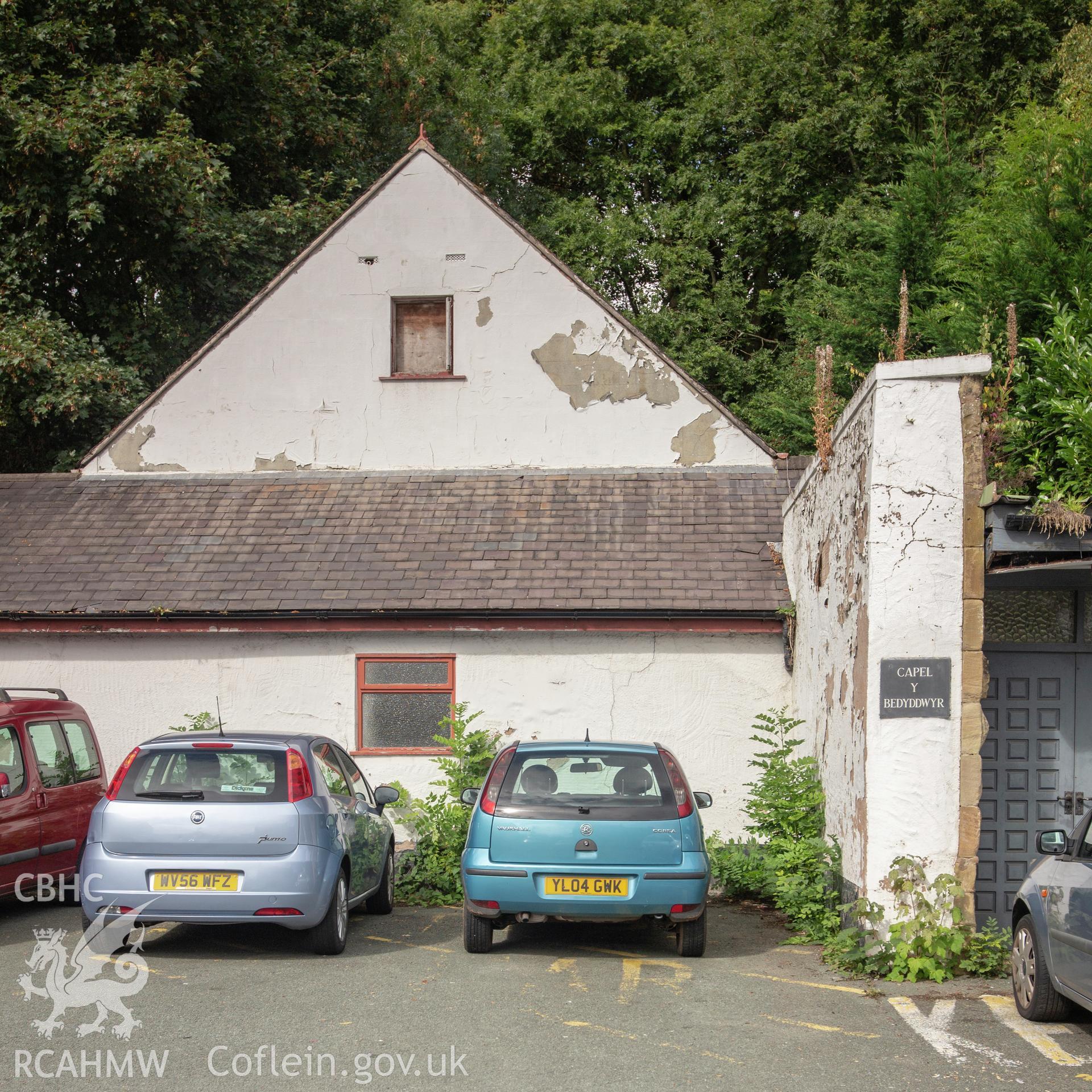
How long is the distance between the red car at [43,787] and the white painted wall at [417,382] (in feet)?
20.7

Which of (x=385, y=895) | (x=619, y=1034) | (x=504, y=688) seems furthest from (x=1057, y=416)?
(x=385, y=895)

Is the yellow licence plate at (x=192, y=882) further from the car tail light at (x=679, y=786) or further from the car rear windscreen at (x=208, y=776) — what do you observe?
the car tail light at (x=679, y=786)

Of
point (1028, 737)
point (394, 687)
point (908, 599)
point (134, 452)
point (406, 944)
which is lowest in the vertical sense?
point (406, 944)

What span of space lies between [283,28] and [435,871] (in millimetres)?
20499

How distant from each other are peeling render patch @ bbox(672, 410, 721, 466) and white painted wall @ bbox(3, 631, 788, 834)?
3.43 metres

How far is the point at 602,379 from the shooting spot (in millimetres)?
16141

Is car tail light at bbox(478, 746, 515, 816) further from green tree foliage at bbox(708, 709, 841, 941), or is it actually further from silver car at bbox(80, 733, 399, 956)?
green tree foliage at bbox(708, 709, 841, 941)

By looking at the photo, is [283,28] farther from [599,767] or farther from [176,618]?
[599,767]

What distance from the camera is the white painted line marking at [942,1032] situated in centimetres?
628

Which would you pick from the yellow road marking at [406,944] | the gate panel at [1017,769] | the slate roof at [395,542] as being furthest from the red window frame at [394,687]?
the gate panel at [1017,769]

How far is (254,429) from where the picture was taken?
1653cm

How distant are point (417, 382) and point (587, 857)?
30.7 ft

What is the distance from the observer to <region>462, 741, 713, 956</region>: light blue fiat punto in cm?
831

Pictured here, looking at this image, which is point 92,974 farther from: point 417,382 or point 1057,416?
point 417,382
